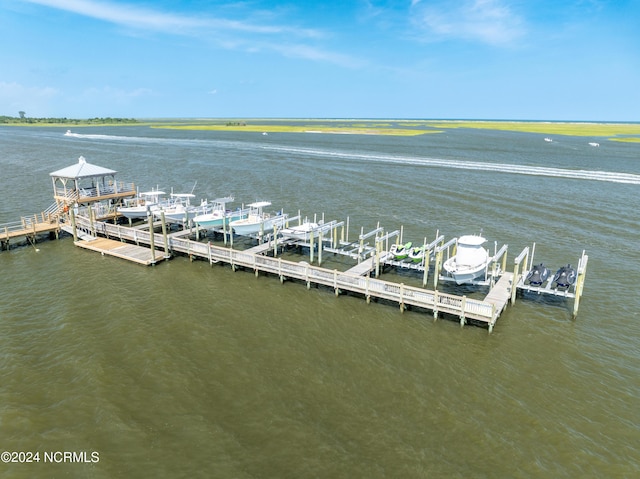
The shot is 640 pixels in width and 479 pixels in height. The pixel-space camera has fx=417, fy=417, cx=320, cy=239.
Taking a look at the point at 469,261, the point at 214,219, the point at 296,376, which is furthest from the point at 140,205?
the point at 469,261

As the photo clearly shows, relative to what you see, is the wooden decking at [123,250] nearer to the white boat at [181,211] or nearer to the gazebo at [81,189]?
the white boat at [181,211]

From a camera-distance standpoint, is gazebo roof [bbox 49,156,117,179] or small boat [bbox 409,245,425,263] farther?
gazebo roof [bbox 49,156,117,179]

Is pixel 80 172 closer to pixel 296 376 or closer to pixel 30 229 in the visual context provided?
pixel 30 229

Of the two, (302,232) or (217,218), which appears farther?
(217,218)

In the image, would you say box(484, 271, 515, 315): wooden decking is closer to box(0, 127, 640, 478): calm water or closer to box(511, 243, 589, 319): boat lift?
box(511, 243, 589, 319): boat lift

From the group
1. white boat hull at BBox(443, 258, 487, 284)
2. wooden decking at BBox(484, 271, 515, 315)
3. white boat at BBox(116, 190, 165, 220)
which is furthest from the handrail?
white boat at BBox(116, 190, 165, 220)

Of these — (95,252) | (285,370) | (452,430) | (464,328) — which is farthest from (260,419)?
(95,252)
